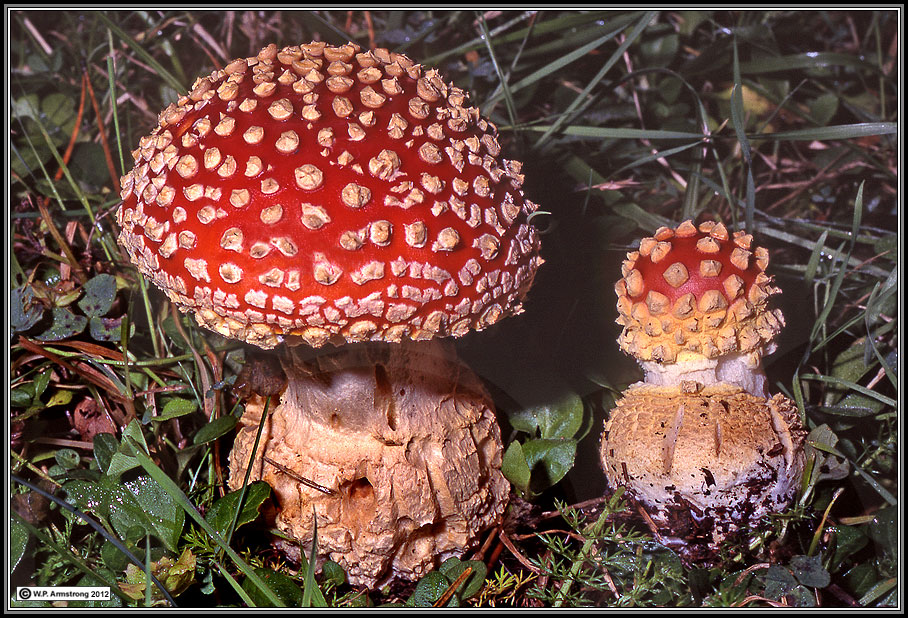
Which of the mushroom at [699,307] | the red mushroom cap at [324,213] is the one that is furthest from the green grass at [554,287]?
the red mushroom cap at [324,213]

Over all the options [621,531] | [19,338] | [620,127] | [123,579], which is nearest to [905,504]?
[621,531]

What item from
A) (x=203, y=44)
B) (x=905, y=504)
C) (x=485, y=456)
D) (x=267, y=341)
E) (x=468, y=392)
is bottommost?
(x=905, y=504)

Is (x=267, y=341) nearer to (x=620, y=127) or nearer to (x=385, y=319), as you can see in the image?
(x=385, y=319)

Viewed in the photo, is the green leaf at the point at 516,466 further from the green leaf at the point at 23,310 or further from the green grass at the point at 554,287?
the green leaf at the point at 23,310

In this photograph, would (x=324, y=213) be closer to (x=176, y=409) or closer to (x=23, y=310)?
(x=176, y=409)

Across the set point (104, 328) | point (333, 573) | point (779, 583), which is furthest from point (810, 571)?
point (104, 328)

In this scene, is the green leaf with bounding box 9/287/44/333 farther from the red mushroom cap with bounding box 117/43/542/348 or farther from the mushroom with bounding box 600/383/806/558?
the mushroom with bounding box 600/383/806/558

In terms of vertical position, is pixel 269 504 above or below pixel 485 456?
above
